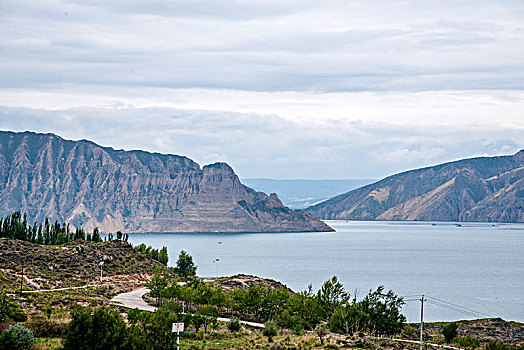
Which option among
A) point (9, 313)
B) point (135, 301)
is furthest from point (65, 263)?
point (9, 313)

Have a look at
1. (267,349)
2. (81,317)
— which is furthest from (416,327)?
(81,317)

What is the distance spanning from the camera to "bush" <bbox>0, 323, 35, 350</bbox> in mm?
41938

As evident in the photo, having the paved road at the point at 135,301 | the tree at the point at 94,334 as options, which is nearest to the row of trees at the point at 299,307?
the paved road at the point at 135,301

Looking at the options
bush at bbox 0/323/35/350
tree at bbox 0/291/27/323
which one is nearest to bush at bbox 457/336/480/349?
bush at bbox 0/323/35/350

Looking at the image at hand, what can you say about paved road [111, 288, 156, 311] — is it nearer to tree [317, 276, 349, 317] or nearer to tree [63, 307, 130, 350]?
tree [317, 276, 349, 317]

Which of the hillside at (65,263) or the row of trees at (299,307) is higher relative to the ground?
the hillside at (65,263)

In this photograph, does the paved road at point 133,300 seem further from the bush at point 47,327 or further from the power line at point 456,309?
the power line at point 456,309

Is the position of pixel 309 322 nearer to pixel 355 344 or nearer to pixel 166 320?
pixel 355 344

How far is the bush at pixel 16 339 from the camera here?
4194 centimetres

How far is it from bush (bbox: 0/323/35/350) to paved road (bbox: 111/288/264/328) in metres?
30.6

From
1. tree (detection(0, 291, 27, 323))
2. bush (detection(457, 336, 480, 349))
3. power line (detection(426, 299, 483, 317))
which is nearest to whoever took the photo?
tree (detection(0, 291, 27, 323))

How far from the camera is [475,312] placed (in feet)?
322

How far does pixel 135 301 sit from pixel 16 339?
39090 mm

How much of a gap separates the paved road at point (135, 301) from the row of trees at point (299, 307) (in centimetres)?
210
